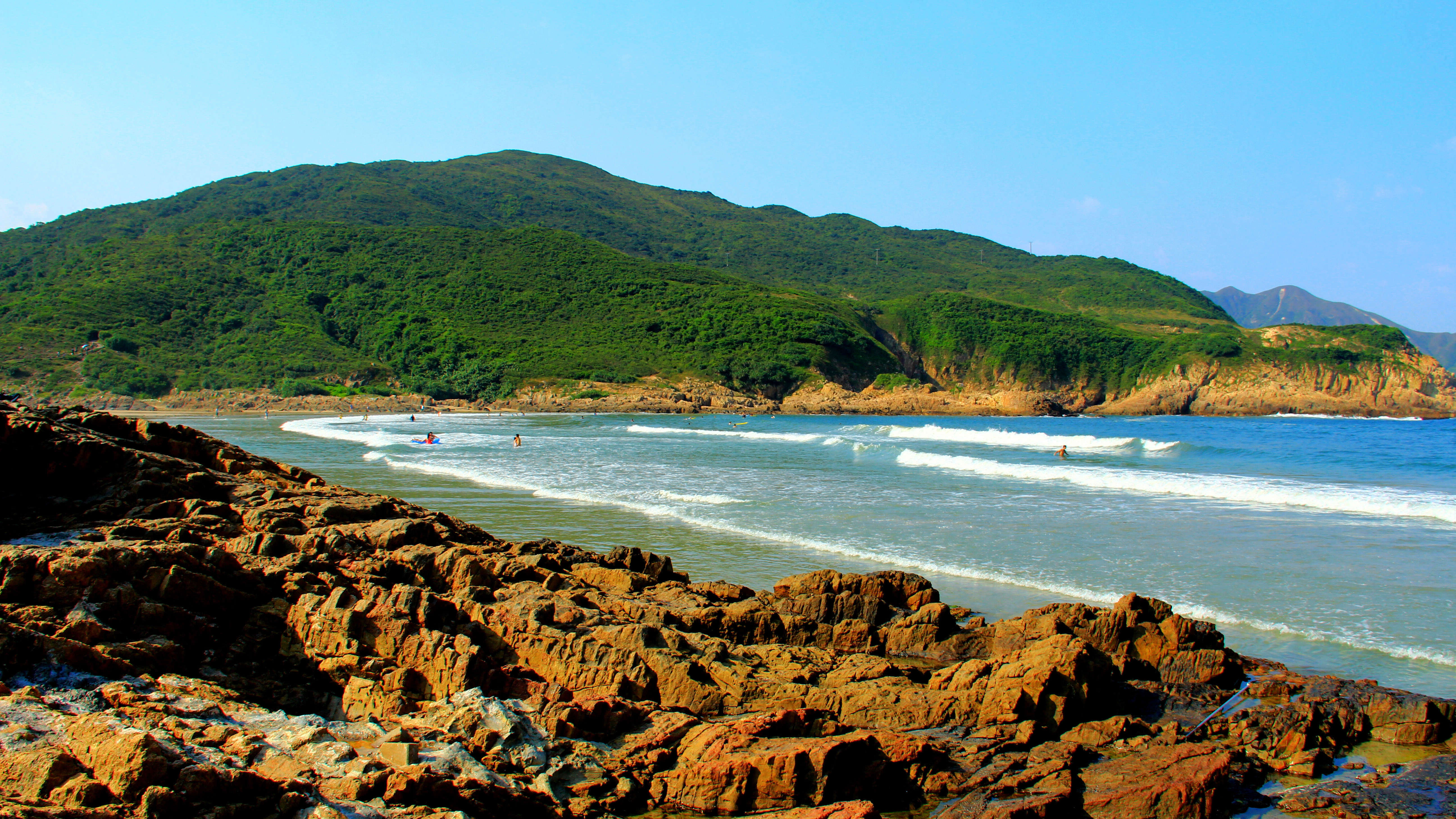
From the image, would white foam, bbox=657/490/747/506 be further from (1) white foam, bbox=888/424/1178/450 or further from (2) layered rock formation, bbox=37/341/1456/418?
(2) layered rock formation, bbox=37/341/1456/418

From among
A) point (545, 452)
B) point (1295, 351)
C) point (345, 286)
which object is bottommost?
point (545, 452)

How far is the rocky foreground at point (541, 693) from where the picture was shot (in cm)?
351

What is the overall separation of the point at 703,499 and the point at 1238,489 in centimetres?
1284

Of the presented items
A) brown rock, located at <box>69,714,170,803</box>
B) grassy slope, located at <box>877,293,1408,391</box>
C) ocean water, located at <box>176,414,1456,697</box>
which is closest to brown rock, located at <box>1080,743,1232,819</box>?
ocean water, located at <box>176,414,1456,697</box>

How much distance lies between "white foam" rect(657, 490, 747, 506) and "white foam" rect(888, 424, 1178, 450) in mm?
20196

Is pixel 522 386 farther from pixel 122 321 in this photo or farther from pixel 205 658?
pixel 205 658

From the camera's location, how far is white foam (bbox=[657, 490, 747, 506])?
16438 mm

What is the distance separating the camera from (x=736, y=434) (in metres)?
44.4

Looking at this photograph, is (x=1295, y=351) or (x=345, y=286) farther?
(x=345, y=286)

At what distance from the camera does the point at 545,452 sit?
29516 mm

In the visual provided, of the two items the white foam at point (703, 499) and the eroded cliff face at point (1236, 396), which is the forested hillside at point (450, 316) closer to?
the eroded cliff face at point (1236, 396)

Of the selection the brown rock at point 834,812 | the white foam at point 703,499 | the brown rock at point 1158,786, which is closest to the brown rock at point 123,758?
the brown rock at point 834,812

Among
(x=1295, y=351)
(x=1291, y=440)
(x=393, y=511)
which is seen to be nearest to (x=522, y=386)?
(x=1291, y=440)

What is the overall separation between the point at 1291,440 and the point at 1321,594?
38004 millimetres
